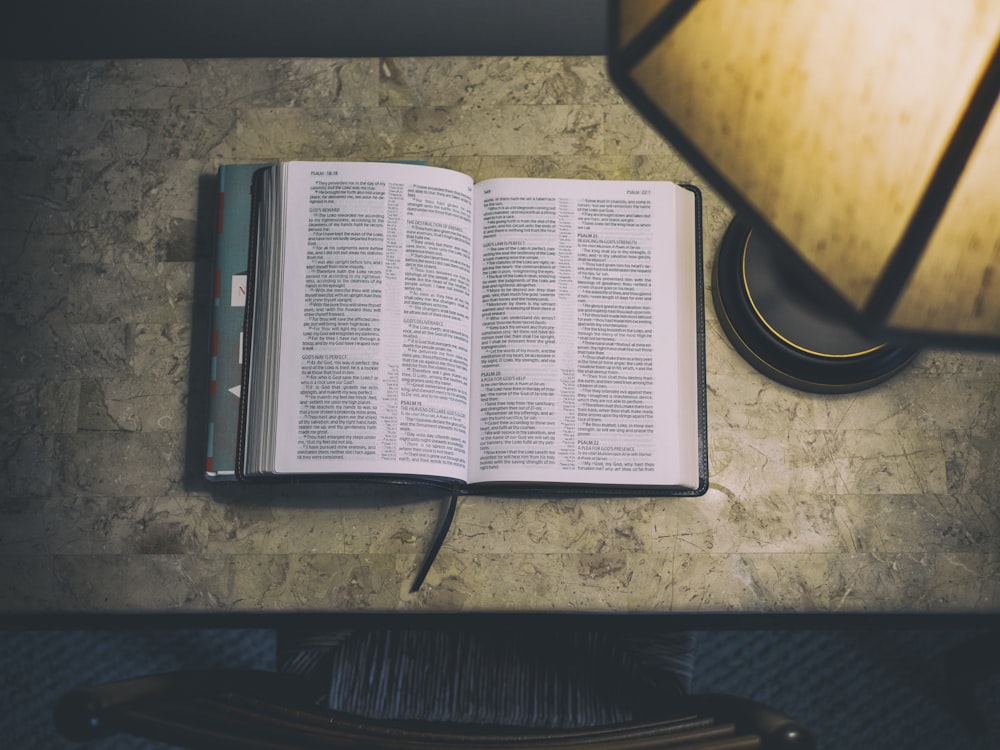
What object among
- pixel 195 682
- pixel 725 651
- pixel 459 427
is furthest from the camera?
pixel 725 651

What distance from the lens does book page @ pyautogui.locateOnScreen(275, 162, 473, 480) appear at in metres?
0.68

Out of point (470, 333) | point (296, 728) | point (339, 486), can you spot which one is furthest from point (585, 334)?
point (296, 728)

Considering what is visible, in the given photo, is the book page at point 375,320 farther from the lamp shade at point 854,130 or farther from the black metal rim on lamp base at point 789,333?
the lamp shade at point 854,130

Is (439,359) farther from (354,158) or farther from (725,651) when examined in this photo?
(725,651)

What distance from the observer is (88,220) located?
30.4 inches

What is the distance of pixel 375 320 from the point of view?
27.6 inches

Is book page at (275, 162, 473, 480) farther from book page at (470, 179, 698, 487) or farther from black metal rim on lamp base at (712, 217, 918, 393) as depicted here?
black metal rim on lamp base at (712, 217, 918, 393)

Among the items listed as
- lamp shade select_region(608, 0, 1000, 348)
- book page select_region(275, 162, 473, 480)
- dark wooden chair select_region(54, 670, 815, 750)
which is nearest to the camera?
A: lamp shade select_region(608, 0, 1000, 348)

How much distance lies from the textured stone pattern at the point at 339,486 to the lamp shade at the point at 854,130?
1.56 feet

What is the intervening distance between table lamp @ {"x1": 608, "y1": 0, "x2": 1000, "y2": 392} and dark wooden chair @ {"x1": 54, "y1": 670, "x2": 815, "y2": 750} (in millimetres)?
324

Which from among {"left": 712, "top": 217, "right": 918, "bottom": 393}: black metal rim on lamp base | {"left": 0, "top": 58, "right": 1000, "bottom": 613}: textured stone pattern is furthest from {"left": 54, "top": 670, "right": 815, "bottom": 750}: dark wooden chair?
{"left": 712, "top": 217, "right": 918, "bottom": 393}: black metal rim on lamp base

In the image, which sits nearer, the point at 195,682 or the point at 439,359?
the point at 195,682

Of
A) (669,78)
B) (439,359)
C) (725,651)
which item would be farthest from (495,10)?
(725,651)

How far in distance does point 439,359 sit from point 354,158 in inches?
10.0
